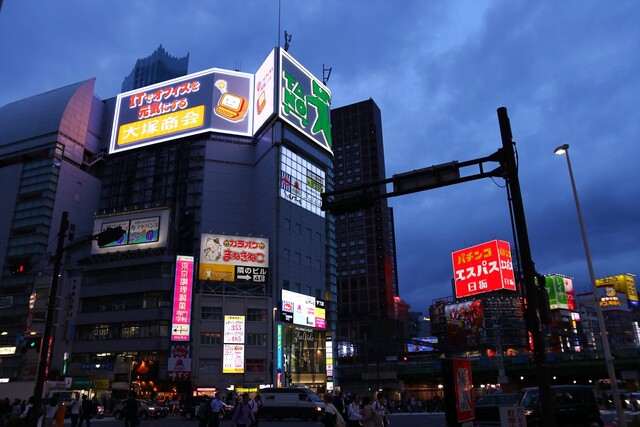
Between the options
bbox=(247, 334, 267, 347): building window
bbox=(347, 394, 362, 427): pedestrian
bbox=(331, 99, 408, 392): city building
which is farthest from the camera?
bbox=(331, 99, 408, 392): city building

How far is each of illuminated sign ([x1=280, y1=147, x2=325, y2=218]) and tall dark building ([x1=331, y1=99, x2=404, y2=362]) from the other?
54382 millimetres

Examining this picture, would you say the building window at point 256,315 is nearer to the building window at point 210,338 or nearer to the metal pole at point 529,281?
the building window at point 210,338

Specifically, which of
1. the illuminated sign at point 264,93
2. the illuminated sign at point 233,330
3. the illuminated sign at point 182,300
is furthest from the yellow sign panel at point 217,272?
the illuminated sign at point 264,93

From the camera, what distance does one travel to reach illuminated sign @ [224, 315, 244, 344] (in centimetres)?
6097

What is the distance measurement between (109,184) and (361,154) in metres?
84.7

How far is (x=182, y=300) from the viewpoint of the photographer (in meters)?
59.3

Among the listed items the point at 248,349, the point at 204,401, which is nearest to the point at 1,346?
the point at 248,349

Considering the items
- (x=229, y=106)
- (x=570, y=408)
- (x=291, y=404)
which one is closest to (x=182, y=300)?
(x=291, y=404)

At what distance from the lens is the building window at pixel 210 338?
200ft

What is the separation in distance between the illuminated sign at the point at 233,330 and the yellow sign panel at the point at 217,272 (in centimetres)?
476

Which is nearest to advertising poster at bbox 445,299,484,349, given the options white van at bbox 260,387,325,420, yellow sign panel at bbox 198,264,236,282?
yellow sign panel at bbox 198,264,236,282

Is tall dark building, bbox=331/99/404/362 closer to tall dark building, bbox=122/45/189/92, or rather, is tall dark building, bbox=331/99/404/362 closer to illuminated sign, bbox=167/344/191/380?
tall dark building, bbox=122/45/189/92

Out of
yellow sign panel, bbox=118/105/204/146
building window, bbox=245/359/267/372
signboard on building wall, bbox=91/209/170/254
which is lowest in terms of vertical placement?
building window, bbox=245/359/267/372

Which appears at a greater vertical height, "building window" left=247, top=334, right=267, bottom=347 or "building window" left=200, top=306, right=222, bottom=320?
"building window" left=200, top=306, right=222, bottom=320
